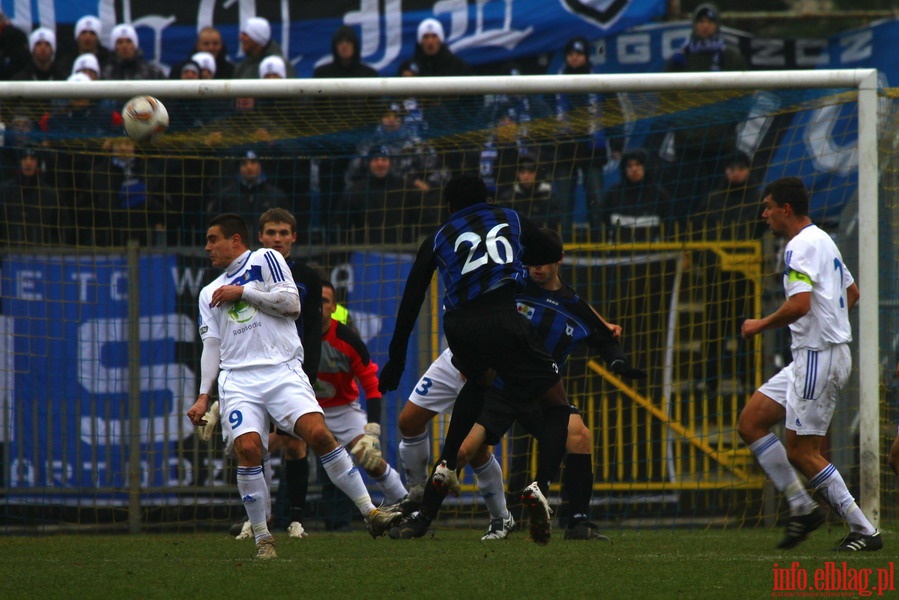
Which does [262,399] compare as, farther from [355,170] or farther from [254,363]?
[355,170]

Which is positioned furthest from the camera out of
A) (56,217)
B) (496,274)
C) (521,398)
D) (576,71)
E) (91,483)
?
(576,71)

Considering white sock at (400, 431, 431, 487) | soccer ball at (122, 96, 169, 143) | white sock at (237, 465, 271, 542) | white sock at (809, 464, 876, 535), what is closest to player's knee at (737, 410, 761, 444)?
white sock at (809, 464, 876, 535)

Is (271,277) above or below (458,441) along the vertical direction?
above

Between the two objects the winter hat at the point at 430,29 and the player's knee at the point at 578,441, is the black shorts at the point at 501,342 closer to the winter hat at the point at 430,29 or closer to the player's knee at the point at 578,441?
the player's knee at the point at 578,441

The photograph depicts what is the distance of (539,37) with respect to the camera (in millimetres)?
13172

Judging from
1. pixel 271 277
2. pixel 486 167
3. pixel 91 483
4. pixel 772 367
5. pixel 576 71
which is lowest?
pixel 91 483

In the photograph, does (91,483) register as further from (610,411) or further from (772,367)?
(772,367)

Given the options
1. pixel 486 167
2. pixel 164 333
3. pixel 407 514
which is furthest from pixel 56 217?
pixel 407 514

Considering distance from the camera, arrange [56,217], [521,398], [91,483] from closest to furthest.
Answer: [521,398] → [91,483] → [56,217]

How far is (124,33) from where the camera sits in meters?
12.8

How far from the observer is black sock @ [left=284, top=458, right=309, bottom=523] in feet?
29.6

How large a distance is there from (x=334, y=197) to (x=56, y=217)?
2393 millimetres

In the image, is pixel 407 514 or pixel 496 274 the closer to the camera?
pixel 496 274

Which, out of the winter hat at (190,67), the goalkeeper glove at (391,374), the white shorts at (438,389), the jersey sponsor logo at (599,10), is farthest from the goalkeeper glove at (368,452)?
the jersey sponsor logo at (599,10)
